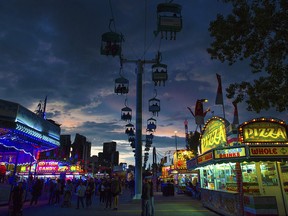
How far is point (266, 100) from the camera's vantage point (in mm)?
9312

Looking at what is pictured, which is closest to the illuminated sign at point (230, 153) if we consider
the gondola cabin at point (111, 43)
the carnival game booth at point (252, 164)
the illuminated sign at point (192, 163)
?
the carnival game booth at point (252, 164)

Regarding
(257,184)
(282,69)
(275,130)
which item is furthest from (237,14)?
(257,184)

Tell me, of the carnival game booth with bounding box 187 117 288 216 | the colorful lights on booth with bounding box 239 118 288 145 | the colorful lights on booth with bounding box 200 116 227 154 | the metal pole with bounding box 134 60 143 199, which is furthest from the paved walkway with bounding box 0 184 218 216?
the colorful lights on booth with bounding box 239 118 288 145

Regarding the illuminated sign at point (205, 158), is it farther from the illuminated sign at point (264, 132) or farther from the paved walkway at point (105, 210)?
the paved walkway at point (105, 210)

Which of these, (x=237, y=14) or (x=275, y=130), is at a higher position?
(x=237, y=14)

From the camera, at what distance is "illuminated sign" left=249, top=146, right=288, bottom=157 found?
36.0ft

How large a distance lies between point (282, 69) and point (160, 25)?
673 centimetres

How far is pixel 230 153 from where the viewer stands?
37.6ft

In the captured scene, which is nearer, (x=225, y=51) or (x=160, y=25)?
(x=225, y=51)

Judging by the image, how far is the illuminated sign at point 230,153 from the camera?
11.1m

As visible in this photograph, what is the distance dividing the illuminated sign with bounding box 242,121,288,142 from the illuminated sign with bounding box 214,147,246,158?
2.10 feet

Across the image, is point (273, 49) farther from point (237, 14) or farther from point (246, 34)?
point (237, 14)

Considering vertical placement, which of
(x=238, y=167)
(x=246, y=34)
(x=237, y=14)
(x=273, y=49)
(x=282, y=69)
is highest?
(x=237, y=14)

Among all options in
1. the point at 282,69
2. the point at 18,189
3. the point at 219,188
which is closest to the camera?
the point at 282,69
